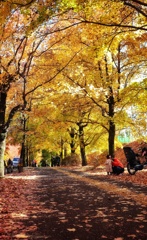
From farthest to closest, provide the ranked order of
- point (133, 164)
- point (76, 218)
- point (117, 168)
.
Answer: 1. point (117, 168)
2. point (133, 164)
3. point (76, 218)

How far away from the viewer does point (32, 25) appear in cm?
991

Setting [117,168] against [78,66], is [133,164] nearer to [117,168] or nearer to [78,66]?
[117,168]

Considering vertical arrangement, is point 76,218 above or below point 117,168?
below

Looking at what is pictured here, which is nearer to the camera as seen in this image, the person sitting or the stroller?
the stroller

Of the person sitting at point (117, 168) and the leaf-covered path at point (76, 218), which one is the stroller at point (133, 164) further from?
the leaf-covered path at point (76, 218)

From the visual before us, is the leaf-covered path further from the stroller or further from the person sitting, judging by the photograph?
the person sitting

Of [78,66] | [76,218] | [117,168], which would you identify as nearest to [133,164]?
[117,168]

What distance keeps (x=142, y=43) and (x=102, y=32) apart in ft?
18.1

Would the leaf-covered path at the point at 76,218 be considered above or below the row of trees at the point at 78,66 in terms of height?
below

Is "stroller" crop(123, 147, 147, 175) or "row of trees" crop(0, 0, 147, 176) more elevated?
"row of trees" crop(0, 0, 147, 176)

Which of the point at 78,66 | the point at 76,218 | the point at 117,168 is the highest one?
the point at 78,66

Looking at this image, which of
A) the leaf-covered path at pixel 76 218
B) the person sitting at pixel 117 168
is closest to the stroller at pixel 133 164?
the person sitting at pixel 117 168

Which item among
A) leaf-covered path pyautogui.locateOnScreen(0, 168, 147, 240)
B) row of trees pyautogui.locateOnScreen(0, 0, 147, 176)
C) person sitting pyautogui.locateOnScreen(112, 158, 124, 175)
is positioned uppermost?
row of trees pyautogui.locateOnScreen(0, 0, 147, 176)

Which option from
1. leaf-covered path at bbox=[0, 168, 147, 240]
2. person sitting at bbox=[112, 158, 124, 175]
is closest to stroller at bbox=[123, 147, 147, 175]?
person sitting at bbox=[112, 158, 124, 175]
